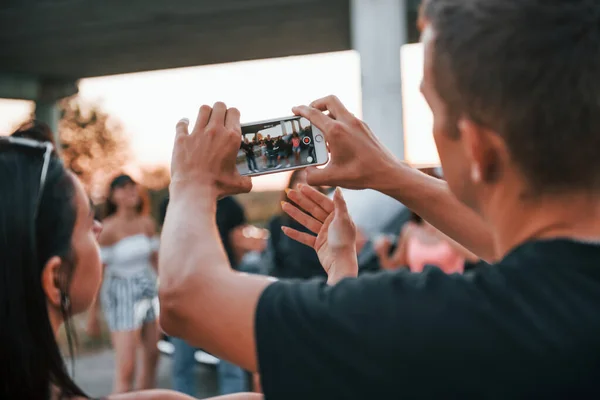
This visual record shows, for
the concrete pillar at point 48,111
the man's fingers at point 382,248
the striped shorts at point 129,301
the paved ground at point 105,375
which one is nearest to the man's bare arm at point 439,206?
the man's fingers at point 382,248

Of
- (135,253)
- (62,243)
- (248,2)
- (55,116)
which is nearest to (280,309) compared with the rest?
(62,243)

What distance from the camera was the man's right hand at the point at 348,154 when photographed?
1491mm

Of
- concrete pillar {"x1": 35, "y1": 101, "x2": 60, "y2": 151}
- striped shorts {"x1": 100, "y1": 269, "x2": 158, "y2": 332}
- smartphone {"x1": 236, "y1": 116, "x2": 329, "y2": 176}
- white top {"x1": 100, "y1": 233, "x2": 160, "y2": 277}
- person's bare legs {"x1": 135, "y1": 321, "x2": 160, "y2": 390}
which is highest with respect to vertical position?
smartphone {"x1": 236, "y1": 116, "x2": 329, "y2": 176}

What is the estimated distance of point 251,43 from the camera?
13.5 m

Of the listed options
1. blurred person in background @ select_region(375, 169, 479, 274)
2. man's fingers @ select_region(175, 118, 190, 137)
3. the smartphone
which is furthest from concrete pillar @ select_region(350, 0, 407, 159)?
man's fingers @ select_region(175, 118, 190, 137)

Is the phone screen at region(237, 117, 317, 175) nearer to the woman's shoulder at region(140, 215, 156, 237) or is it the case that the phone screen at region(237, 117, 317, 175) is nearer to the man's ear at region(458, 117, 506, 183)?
the man's ear at region(458, 117, 506, 183)

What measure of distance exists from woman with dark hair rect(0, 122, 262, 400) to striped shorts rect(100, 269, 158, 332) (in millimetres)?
4392

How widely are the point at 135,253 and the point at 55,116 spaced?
42.0 ft

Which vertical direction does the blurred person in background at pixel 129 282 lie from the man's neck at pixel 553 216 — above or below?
below

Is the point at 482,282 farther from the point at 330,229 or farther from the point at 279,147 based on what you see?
the point at 279,147

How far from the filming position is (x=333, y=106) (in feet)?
5.03

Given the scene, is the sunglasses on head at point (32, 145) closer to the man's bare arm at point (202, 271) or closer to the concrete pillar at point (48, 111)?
the man's bare arm at point (202, 271)

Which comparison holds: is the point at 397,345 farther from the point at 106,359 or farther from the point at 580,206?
the point at 106,359

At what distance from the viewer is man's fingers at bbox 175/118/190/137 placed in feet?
4.25
